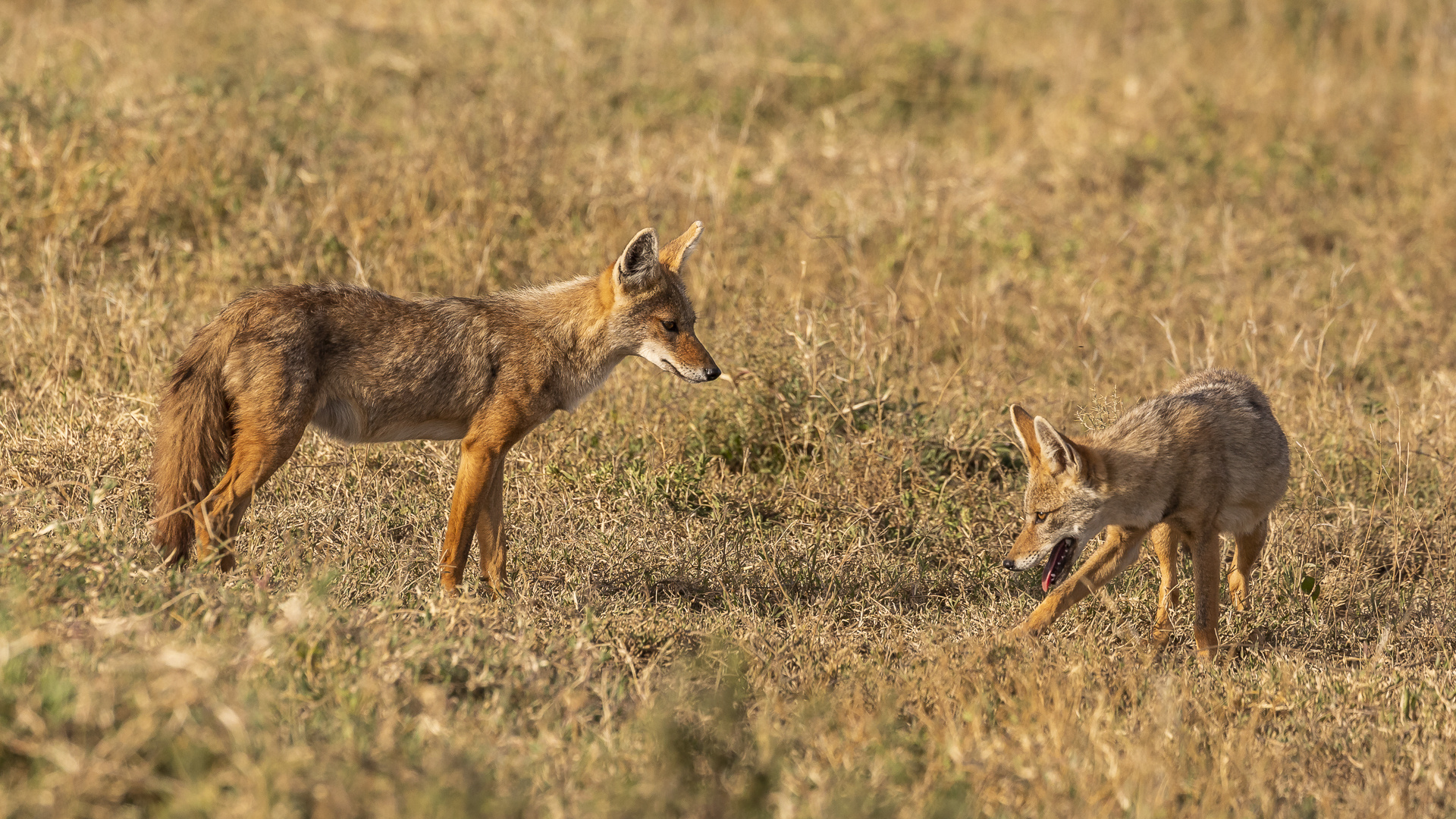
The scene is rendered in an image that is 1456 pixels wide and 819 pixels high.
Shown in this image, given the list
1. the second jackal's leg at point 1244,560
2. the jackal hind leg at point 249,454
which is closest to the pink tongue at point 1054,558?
the second jackal's leg at point 1244,560

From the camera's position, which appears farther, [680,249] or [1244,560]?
[680,249]

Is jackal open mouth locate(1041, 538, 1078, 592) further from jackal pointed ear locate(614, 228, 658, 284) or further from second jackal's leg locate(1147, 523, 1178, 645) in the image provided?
jackal pointed ear locate(614, 228, 658, 284)

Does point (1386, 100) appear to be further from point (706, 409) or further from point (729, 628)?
point (729, 628)

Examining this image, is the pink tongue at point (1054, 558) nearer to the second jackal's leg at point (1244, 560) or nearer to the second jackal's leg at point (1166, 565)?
the second jackal's leg at point (1166, 565)

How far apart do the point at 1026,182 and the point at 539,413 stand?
638cm

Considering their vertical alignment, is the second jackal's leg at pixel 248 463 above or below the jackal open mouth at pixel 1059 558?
above

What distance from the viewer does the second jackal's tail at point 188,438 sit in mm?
5000

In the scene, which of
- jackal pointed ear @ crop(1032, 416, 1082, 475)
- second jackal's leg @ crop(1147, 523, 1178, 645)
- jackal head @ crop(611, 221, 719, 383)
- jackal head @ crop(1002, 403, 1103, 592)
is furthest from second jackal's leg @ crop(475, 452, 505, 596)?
second jackal's leg @ crop(1147, 523, 1178, 645)

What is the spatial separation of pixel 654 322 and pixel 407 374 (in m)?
1.17

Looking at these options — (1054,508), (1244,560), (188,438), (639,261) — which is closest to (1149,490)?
(1054,508)

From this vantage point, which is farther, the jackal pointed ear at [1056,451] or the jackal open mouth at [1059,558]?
the jackal open mouth at [1059,558]

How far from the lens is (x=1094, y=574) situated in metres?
5.77

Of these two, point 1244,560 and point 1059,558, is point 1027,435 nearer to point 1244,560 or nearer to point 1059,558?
point 1059,558

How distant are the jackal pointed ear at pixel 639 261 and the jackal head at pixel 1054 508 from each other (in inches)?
67.4
